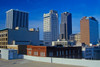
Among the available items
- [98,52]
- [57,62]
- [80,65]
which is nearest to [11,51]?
[57,62]

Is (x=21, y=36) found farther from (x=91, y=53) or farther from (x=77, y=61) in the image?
(x=77, y=61)

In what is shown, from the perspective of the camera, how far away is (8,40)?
3142 inches

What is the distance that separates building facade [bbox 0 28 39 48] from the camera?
3145 inches

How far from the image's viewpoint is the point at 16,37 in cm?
8125

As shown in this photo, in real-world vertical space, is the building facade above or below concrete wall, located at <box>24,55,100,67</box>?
above

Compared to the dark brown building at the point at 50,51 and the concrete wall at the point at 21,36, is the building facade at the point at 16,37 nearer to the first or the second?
the concrete wall at the point at 21,36

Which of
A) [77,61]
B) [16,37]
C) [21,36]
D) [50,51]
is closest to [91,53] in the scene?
[21,36]

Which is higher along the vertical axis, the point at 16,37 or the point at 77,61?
→ the point at 16,37

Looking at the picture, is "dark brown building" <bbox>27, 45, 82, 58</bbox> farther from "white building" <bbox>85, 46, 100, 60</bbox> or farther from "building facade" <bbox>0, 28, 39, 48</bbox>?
"white building" <bbox>85, 46, 100, 60</bbox>

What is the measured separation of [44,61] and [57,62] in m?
4.29

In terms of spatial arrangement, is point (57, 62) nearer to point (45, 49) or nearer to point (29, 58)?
point (29, 58)

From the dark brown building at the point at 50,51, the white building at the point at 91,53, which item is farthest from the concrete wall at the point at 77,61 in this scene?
the white building at the point at 91,53

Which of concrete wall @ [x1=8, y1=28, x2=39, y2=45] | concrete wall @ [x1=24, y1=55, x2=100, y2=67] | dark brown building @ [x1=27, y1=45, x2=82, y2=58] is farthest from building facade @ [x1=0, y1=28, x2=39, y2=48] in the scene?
concrete wall @ [x1=24, y1=55, x2=100, y2=67]

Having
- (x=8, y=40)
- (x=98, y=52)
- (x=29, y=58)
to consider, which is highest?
(x=8, y=40)
